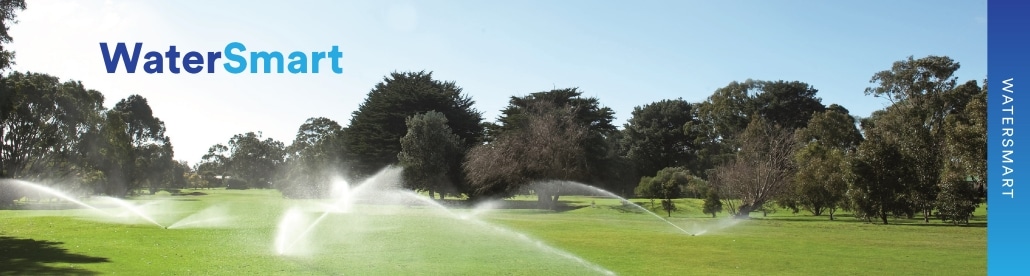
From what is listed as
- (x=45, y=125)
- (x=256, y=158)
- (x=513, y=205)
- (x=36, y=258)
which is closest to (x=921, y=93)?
(x=513, y=205)

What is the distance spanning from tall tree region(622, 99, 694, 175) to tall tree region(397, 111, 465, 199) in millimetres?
40215

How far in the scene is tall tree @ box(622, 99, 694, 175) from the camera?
111m

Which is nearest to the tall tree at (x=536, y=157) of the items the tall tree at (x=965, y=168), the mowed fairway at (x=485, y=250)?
the mowed fairway at (x=485, y=250)

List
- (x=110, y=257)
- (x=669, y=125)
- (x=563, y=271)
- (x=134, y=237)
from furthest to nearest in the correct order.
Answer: (x=669, y=125)
(x=134, y=237)
(x=110, y=257)
(x=563, y=271)

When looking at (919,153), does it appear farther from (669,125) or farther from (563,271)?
(669,125)

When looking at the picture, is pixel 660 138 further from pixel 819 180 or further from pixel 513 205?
pixel 819 180

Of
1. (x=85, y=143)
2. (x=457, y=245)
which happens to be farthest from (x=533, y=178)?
(x=85, y=143)

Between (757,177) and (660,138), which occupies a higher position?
(660,138)

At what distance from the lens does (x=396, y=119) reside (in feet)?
278

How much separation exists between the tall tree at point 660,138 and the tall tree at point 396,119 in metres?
33.3

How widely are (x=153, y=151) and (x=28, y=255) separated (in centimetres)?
10079

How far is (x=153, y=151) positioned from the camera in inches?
4505

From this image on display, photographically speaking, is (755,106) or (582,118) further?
(755,106)

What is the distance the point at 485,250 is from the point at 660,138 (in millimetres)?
88652
